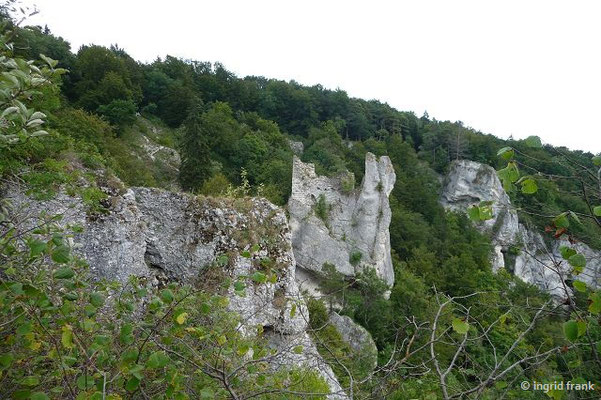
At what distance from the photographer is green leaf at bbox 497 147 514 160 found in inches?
68.5

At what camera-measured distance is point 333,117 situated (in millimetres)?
51906

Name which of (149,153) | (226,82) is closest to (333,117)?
(226,82)

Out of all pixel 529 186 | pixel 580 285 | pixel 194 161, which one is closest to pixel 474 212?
pixel 529 186

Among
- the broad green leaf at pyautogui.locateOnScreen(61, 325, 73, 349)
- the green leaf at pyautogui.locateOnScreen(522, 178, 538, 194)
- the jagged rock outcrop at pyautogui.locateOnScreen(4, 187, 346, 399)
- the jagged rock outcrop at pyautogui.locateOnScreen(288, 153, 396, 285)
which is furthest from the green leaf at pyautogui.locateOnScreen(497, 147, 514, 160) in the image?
the jagged rock outcrop at pyautogui.locateOnScreen(288, 153, 396, 285)

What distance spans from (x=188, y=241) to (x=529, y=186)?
302 inches

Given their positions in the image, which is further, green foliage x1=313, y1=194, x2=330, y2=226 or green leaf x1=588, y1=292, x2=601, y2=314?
green foliage x1=313, y1=194, x2=330, y2=226

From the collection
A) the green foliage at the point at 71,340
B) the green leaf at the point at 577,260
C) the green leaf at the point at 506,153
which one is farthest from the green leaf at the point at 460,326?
the green foliage at the point at 71,340

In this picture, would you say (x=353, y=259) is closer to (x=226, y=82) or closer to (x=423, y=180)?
(x=423, y=180)

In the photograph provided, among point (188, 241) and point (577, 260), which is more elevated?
point (577, 260)

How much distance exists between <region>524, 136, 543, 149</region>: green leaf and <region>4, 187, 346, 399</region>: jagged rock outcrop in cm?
620

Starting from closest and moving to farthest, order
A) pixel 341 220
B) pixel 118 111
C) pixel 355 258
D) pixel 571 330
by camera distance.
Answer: pixel 571 330
pixel 355 258
pixel 118 111
pixel 341 220

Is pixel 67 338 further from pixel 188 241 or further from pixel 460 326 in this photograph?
pixel 188 241

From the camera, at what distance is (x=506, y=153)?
177cm

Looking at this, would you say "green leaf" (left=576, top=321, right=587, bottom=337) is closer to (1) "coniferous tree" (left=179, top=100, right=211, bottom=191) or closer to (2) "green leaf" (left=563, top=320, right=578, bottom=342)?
(2) "green leaf" (left=563, top=320, right=578, bottom=342)
